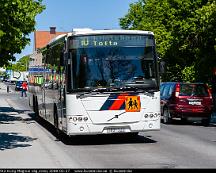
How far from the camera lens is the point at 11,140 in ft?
51.9

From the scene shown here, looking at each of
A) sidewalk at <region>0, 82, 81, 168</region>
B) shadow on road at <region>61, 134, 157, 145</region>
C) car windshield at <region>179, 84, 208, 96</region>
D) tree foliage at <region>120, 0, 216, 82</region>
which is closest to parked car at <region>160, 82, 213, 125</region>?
car windshield at <region>179, 84, 208, 96</region>

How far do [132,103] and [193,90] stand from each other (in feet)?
27.2

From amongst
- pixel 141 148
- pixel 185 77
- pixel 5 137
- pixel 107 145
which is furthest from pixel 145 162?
pixel 185 77

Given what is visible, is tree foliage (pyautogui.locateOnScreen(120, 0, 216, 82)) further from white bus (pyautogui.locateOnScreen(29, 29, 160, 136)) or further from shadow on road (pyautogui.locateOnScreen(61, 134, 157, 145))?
white bus (pyautogui.locateOnScreen(29, 29, 160, 136))

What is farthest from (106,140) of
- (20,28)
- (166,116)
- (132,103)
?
(20,28)

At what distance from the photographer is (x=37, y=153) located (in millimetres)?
12578

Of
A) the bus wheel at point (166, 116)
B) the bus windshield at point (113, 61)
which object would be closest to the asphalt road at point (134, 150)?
the bus windshield at point (113, 61)

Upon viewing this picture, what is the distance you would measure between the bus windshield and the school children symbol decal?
0.34m

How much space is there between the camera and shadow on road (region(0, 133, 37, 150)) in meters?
14.1

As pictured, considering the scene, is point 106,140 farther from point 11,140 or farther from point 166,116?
point 166,116

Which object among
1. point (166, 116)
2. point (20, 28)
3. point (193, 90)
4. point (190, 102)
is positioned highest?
point (20, 28)

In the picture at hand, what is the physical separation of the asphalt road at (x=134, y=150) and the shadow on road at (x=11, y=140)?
1.27 ft

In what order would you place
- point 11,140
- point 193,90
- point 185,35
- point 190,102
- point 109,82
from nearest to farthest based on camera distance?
point 109,82
point 11,140
point 190,102
point 193,90
point 185,35

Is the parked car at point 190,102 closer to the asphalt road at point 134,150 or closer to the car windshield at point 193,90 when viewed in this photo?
the car windshield at point 193,90
